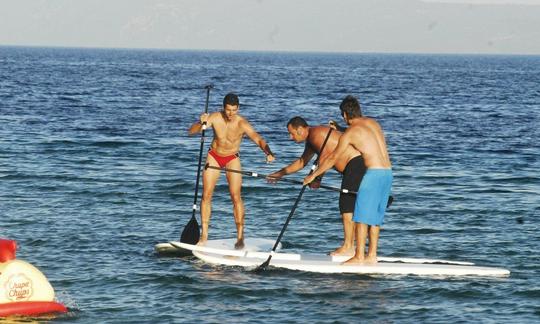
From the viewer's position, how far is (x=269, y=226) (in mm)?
20312

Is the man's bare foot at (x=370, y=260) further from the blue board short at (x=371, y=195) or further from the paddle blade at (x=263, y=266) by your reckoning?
the paddle blade at (x=263, y=266)

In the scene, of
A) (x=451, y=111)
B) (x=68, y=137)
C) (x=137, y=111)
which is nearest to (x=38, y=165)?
(x=68, y=137)

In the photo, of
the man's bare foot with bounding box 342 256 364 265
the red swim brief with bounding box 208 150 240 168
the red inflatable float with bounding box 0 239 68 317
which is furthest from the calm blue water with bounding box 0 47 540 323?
the red swim brief with bounding box 208 150 240 168

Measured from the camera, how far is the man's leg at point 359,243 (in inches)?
604

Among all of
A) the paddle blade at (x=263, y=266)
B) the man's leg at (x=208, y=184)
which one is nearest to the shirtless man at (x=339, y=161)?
the man's leg at (x=208, y=184)

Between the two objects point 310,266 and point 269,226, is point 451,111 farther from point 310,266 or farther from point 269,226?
point 310,266

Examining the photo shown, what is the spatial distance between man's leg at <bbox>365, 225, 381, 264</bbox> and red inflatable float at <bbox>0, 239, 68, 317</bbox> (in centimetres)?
475

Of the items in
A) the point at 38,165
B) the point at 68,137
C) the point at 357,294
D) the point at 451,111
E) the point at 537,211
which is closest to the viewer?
the point at 357,294

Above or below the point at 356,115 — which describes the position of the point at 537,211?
below

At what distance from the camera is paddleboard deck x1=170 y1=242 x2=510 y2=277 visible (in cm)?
1573

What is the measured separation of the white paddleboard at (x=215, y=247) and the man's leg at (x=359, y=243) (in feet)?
5.91

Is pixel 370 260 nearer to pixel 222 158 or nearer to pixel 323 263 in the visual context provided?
pixel 323 263

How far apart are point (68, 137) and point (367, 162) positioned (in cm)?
2311

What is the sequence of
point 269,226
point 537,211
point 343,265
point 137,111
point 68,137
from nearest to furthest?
point 343,265, point 269,226, point 537,211, point 68,137, point 137,111
